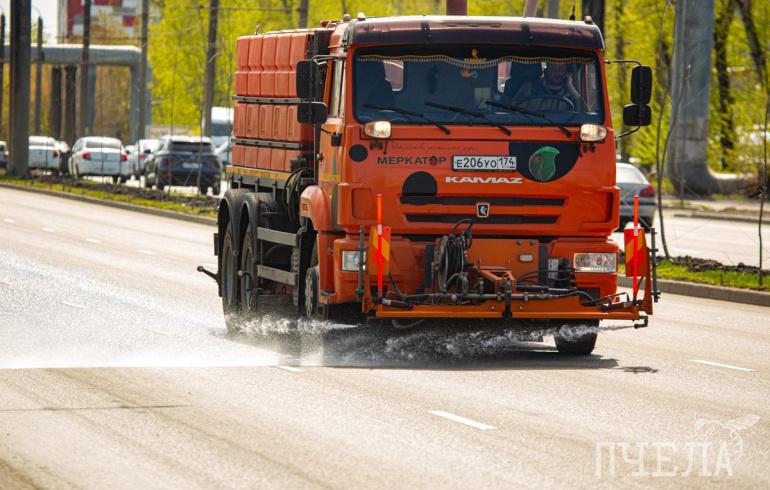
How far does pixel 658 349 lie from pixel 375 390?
4.10m

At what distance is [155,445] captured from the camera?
9266 millimetres

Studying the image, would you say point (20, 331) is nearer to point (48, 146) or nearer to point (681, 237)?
point (681, 237)

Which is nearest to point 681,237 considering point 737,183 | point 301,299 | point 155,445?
point 737,183

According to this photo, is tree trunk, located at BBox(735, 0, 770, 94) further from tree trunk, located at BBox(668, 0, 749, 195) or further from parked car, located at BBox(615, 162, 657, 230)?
parked car, located at BBox(615, 162, 657, 230)

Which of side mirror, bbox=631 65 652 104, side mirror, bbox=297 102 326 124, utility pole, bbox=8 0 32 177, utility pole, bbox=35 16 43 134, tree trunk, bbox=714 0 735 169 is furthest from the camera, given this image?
utility pole, bbox=35 16 43 134

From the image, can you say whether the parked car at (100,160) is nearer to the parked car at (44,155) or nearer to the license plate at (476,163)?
the parked car at (44,155)

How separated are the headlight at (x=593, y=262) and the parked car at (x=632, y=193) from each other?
18400 mm

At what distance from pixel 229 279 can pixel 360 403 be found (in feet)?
21.0

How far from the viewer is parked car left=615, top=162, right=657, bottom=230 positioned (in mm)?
32375

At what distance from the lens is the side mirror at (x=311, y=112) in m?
14.0

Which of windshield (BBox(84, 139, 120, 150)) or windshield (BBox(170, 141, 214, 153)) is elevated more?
windshield (BBox(170, 141, 214, 153))

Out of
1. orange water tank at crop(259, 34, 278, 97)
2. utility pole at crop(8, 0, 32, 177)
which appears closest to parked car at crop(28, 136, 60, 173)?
utility pole at crop(8, 0, 32, 177)

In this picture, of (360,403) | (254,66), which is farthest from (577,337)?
(254,66)

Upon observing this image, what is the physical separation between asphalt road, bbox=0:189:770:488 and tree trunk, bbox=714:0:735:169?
3253cm
